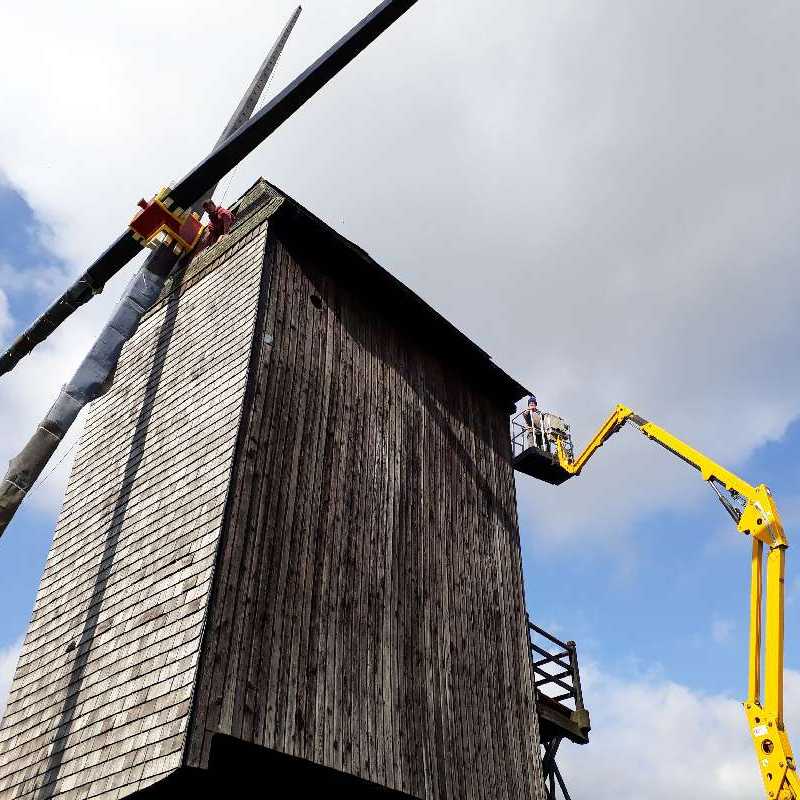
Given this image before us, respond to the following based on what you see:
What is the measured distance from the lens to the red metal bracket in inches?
524

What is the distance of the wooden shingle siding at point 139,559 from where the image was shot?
8.66 m

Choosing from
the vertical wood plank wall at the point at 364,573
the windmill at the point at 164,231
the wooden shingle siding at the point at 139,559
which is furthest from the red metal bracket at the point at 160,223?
the vertical wood plank wall at the point at 364,573

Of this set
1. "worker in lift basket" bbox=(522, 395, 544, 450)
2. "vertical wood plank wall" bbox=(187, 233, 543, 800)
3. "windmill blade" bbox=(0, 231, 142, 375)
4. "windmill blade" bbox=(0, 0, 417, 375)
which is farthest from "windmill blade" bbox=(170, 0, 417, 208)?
"worker in lift basket" bbox=(522, 395, 544, 450)

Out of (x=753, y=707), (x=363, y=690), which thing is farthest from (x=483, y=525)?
(x=753, y=707)

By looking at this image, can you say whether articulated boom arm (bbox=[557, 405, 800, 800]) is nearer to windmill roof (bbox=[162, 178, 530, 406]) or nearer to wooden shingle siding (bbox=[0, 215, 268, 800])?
windmill roof (bbox=[162, 178, 530, 406])

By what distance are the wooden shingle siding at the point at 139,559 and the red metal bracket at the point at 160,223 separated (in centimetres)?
64

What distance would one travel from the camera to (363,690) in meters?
9.91

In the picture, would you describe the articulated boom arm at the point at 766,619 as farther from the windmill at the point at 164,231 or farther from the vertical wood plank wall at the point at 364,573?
the windmill at the point at 164,231

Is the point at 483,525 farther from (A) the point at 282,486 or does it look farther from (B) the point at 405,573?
(A) the point at 282,486

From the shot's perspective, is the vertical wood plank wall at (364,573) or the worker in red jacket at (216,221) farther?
the worker in red jacket at (216,221)

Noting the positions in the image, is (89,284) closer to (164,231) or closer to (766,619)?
(164,231)

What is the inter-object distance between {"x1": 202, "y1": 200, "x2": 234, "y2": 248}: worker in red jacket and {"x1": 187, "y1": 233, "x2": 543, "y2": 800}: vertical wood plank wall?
5.55ft

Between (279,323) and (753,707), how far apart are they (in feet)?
34.2

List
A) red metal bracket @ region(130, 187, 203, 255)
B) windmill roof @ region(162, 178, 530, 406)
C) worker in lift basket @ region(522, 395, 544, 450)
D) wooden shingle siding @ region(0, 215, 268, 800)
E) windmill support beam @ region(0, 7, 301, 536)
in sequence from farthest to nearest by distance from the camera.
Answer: worker in lift basket @ region(522, 395, 544, 450)
red metal bracket @ region(130, 187, 203, 255)
windmill roof @ region(162, 178, 530, 406)
windmill support beam @ region(0, 7, 301, 536)
wooden shingle siding @ region(0, 215, 268, 800)
